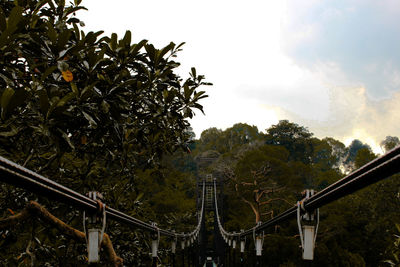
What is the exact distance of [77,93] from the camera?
124 centimetres

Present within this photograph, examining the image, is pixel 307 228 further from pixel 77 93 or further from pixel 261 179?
pixel 261 179

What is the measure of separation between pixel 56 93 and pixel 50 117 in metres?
0.23

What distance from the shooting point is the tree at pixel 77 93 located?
1.19 m

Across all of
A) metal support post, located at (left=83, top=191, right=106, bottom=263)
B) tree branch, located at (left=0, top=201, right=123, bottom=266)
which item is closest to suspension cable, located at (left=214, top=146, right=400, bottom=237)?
metal support post, located at (left=83, top=191, right=106, bottom=263)

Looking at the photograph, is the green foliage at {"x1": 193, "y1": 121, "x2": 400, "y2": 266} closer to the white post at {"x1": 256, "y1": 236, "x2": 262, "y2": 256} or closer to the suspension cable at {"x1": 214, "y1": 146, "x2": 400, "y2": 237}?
the white post at {"x1": 256, "y1": 236, "x2": 262, "y2": 256}

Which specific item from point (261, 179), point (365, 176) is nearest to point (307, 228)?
point (365, 176)

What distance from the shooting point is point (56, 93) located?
1.34 meters

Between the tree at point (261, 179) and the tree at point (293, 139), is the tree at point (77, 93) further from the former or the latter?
the tree at point (293, 139)

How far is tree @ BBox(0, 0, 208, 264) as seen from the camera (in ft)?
3.92

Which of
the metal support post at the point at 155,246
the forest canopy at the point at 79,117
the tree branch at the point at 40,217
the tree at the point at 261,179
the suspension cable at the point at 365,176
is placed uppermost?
the tree at the point at 261,179

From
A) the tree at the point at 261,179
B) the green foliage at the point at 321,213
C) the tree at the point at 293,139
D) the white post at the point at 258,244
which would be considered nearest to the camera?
the white post at the point at 258,244

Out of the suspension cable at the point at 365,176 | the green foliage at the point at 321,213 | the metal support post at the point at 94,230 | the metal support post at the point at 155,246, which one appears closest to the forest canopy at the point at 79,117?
the metal support post at the point at 94,230

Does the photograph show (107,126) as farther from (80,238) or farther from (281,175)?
(281,175)

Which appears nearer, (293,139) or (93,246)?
(93,246)
